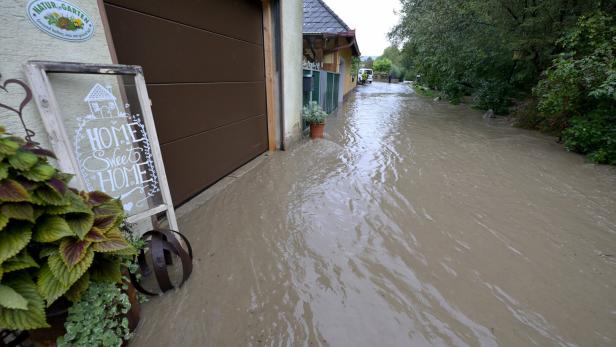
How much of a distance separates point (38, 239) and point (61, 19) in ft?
4.00

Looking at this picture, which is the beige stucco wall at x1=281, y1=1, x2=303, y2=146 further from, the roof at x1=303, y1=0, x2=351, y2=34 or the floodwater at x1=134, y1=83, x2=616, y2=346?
the roof at x1=303, y1=0, x2=351, y2=34

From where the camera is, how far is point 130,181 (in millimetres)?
1887

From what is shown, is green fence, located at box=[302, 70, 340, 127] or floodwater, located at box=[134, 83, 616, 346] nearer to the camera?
floodwater, located at box=[134, 83, 616, 346]

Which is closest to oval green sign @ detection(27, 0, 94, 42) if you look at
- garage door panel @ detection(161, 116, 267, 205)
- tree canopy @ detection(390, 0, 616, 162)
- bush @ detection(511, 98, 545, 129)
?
garage door panel @ detection(161, 116, 267, 205)

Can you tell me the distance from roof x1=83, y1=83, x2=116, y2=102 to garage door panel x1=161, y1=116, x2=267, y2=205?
878 millimetres

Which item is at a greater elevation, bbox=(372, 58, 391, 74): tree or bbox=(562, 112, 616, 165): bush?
bbox=(372, 58, 391, 74): tree

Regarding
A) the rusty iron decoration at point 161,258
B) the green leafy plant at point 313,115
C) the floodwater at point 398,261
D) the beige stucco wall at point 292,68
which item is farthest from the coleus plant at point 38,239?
the green leafy plant at point 313,115

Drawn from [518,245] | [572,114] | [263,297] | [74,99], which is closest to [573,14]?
[572,114]

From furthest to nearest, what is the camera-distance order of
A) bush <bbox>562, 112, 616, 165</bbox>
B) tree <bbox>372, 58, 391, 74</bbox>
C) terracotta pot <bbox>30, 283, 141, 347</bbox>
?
1. tree <bbox>372, 58, 391, 74</bbox>
2. bush <bbox>562, 112, 616, 165</bbox>
3. terracotta pot <bbox>30, 283, 141, 347</bbox>

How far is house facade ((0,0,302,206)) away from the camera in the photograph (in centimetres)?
137

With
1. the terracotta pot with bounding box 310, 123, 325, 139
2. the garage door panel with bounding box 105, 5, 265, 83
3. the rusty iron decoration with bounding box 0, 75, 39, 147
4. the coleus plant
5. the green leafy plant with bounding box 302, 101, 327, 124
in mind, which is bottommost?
the terracotta pot with bounding box 310, 123, 325, 139

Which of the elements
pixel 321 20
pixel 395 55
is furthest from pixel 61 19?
pixel 395 55

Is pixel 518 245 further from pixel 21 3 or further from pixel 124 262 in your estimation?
pixel 21 3

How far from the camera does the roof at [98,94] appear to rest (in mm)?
1600
